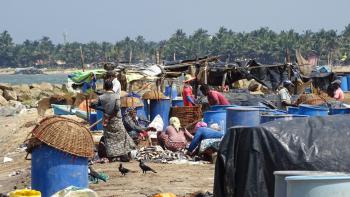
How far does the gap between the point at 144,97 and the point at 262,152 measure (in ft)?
31.6

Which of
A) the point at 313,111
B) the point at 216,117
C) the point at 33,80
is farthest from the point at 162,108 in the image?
the point at 33,80

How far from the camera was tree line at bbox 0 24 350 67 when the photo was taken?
379ft

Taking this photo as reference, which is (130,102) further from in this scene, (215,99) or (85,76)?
(85,76)

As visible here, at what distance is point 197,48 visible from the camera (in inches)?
5659

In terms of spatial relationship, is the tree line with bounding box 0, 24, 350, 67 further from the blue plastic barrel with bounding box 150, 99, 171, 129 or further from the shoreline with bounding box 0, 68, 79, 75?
the blue plastic barrel with bounding box 150, 99, 171, 129

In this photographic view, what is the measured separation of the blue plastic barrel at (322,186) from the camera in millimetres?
5562

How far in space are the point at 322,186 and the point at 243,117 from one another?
579 cm

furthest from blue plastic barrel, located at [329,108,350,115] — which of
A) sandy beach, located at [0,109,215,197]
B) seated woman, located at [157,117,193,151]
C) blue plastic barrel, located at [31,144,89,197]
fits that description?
blue plastic barrel, located at [31,144,89,197]

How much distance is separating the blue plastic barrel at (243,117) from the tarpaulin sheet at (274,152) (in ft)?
12.9

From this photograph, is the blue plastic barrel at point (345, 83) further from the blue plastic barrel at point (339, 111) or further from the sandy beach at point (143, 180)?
the sandy beach at point (143, 180)

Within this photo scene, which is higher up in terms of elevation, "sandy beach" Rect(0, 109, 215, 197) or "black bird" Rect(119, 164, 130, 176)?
"black bird" Rect(119, 164, 130, 176)

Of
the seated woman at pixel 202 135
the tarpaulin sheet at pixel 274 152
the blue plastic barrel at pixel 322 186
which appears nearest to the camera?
the blue plastic barrel at pixel 322 186

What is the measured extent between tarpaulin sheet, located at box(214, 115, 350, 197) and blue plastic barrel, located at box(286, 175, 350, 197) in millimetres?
1354

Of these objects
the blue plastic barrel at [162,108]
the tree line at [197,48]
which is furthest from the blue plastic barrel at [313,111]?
the tree line at [197,48]
